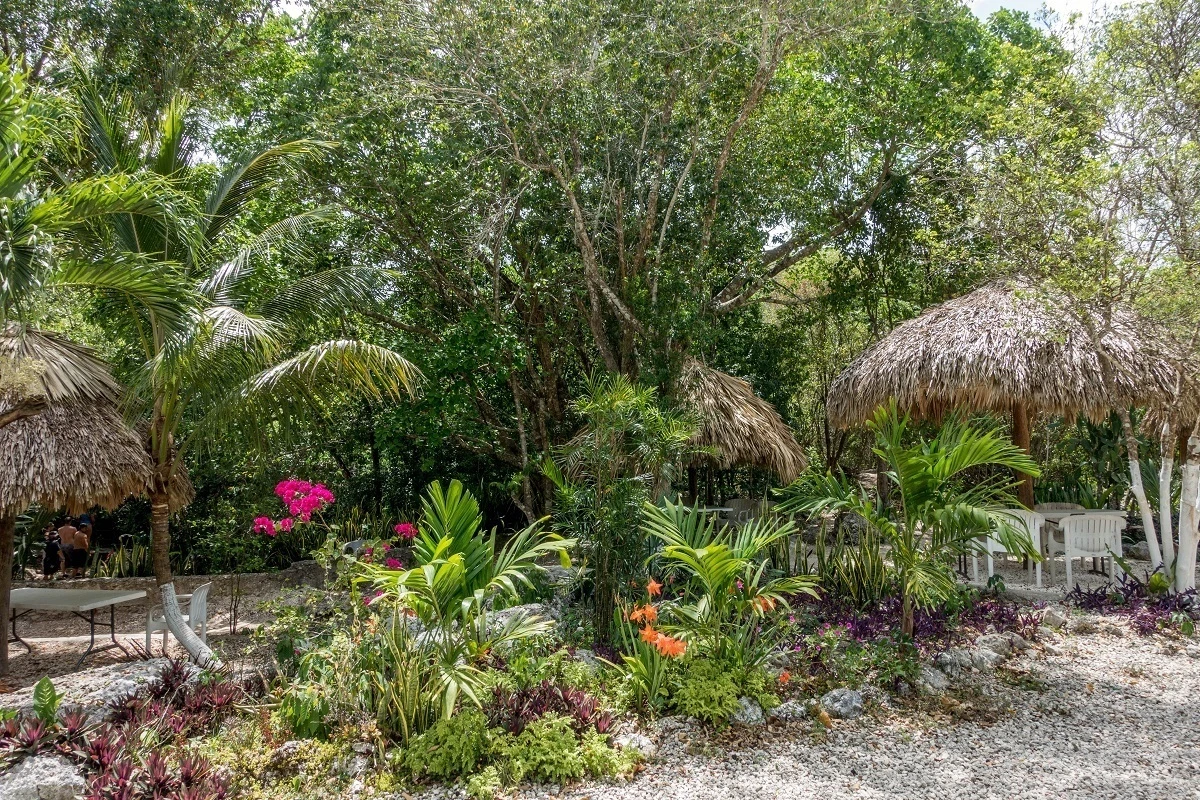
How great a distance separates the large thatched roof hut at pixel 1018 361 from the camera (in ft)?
23.9

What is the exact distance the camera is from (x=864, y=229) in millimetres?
10828

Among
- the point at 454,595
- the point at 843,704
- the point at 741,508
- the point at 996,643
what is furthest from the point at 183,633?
the point at 741,508

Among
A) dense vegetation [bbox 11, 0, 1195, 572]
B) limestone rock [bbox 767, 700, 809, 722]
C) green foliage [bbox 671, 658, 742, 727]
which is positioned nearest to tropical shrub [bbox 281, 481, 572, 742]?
green foliage [bbox 671, 658, 742, 727]

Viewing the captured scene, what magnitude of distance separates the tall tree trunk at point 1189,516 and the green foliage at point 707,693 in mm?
4340

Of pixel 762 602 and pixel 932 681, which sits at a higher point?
pixel 762 602

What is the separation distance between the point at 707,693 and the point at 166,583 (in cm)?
411

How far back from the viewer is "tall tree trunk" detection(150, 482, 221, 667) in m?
5.78

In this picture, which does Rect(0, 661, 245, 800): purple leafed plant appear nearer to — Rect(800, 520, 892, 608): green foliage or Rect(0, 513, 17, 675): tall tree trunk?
Rect(0, 513, 17, 675): tall tree trunk

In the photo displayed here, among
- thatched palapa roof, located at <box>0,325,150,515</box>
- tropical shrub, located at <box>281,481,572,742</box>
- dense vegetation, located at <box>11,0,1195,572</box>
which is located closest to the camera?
tropical shrub, located at <box>281,481,572,742</box>

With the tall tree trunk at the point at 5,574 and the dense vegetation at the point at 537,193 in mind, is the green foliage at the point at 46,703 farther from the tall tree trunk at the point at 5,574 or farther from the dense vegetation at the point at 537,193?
the tall tree trunk at the point at 5,574

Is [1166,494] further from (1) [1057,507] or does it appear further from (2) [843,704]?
(2) [843,704]

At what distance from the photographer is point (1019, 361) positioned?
24.7 ft

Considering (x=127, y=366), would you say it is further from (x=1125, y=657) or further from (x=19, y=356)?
(x=1125, y=657)

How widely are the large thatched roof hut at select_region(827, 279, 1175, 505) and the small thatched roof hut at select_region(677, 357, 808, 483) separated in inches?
43.2
